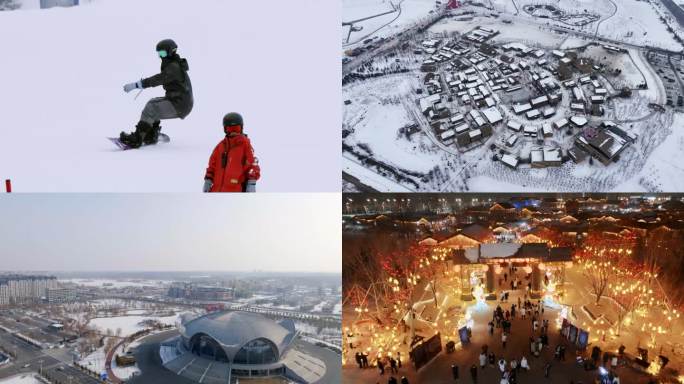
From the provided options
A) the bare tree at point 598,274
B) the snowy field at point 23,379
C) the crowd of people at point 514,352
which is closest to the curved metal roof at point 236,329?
the snowy field at point 23,379

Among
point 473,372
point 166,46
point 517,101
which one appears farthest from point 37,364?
point 517,101

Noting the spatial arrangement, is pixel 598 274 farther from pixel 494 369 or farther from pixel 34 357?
pixel 34 357

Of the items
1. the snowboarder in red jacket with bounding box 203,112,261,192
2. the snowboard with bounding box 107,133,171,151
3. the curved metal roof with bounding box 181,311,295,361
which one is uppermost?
the snowboard with bounding box 107,133,171,151

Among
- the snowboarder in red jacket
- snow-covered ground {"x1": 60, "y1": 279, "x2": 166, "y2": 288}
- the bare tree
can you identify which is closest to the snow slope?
the snowboarder in red jacket

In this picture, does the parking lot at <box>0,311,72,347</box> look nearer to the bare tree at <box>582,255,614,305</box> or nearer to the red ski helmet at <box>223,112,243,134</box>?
the red ski helmet at <box>223,112,243,134</box>

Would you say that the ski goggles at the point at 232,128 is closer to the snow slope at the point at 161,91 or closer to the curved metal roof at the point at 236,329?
the snow slope at the point at 161,91

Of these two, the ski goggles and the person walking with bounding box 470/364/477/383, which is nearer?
the ski goggles
